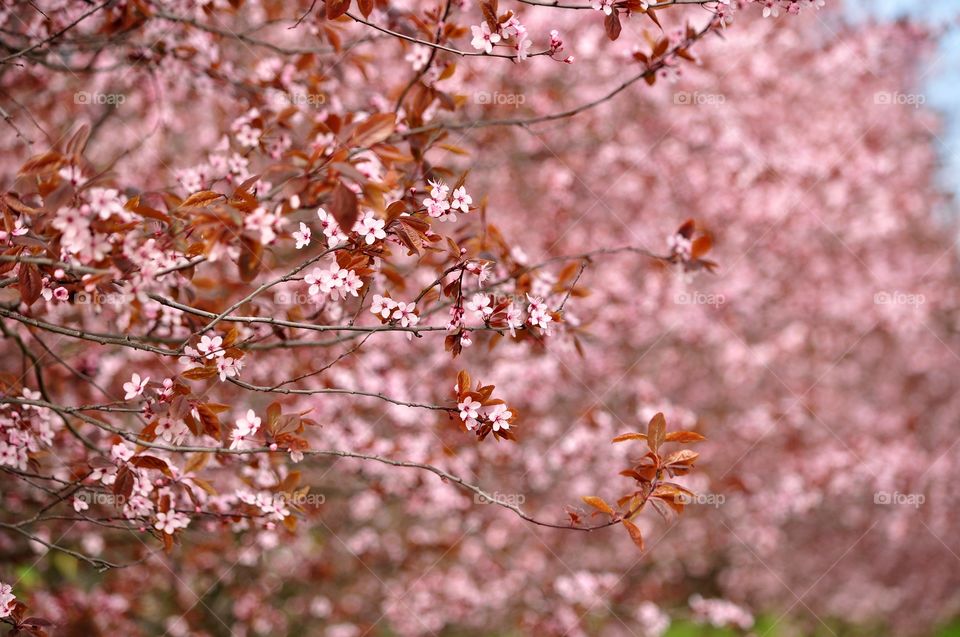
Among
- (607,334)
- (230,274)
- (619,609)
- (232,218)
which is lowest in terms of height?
(232,218)

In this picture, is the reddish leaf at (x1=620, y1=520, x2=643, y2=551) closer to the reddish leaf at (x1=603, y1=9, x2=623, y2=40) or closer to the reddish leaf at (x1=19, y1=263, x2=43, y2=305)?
the reddish leaf at (x1=603, y1=9, x2=623, y2=40)

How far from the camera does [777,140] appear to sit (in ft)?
23.1

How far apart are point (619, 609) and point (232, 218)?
15.5 feet

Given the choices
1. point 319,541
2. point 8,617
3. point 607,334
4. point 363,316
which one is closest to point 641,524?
point 607,334

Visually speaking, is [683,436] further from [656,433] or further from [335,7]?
[335,7]

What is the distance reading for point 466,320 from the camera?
4.02m

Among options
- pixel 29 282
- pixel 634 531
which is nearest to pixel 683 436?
pixel 634 531

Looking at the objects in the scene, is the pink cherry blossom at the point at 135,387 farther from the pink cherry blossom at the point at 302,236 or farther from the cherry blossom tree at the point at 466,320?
the pink cherry blossom at the point at 302,236

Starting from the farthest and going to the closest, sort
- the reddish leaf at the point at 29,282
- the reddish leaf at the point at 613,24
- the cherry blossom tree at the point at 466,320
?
the reddish leaf at the point at 613,24 < the cherry blossom tree at the point at 466,320 < the reddish leaf at the point at 29,282

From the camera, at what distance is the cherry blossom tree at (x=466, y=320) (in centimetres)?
212

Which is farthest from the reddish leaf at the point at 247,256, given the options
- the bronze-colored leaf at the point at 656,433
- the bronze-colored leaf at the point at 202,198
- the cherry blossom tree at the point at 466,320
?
the bronze-colored leaf at the point at 656,433

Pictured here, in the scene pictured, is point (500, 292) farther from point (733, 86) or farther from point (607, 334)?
point (733, 86)

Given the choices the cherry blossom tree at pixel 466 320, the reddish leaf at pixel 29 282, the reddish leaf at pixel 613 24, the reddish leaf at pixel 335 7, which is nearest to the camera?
the reddish leaf at pixel 29 282

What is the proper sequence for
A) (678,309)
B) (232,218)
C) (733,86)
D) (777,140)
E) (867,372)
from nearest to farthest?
(232,218)
(678,309)
(733,86)
(777,140)
(867,372)
